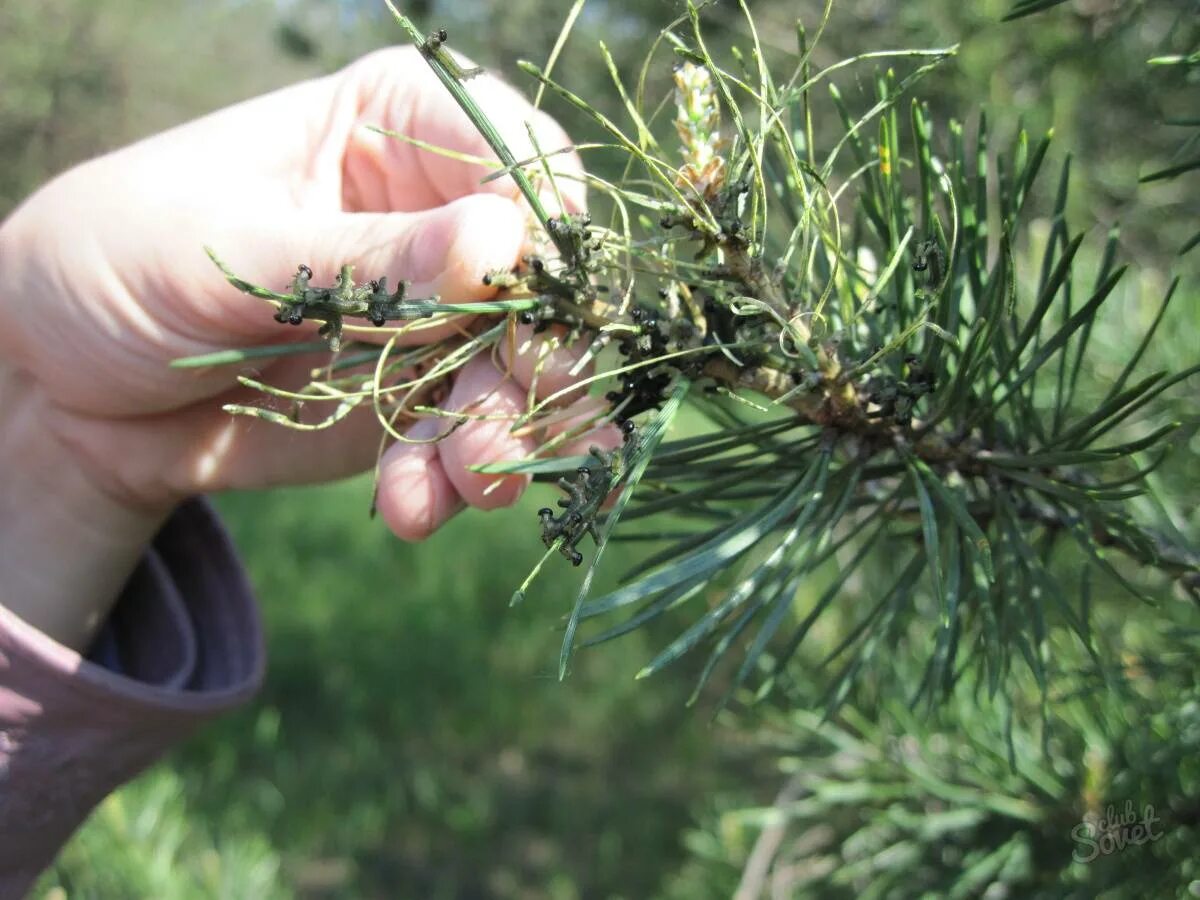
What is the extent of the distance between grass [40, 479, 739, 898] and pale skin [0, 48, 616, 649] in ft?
1.36

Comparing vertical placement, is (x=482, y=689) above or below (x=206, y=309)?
below

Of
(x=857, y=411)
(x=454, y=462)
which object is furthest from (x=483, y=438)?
(x=857, y=411)

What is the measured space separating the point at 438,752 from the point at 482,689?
0.13 metres

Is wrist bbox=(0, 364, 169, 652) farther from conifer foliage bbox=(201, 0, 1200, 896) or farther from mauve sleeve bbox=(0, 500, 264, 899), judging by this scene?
conifer foliage bbox=(201, 0, 1200, 896)

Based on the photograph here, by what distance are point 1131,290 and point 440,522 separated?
484 millimetres

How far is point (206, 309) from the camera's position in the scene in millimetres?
504

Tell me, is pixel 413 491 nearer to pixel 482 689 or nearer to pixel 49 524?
pixel 49 524

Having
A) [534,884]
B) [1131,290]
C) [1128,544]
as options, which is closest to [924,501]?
[1128,544]

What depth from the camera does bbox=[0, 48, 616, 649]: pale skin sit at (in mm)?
414

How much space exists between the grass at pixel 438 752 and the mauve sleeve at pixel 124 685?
372 mm

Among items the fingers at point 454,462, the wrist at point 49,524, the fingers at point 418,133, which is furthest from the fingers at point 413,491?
the wrist at point 49,524

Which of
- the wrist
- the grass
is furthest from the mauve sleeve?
the grass

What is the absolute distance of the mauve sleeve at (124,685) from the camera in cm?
47

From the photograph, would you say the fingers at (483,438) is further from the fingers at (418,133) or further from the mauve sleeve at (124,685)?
the mauve sleeve at (124,685)
